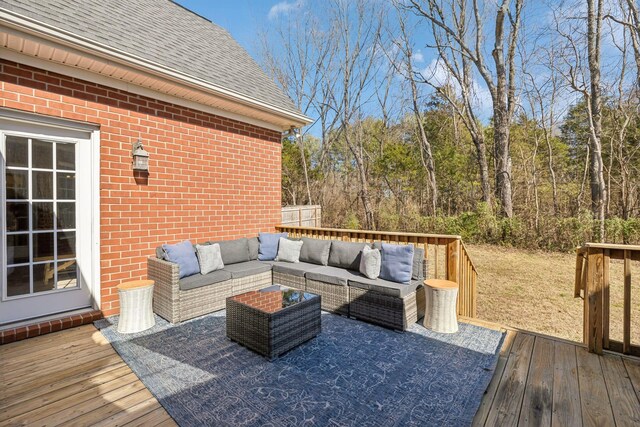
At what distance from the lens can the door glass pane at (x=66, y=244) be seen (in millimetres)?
3670

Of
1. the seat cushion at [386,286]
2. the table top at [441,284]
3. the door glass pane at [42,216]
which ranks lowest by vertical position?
the seat cushion at [386,286]

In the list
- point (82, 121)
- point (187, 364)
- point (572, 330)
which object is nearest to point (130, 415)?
point (187, 364)

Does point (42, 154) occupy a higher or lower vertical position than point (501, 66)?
lower

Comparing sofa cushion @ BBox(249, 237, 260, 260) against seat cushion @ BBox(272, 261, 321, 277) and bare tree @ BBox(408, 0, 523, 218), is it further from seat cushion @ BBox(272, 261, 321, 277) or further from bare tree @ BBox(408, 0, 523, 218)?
bare tree @ BBox(408, 0, 523, 218)

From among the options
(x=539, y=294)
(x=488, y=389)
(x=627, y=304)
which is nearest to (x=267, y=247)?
(x=488, y=389)

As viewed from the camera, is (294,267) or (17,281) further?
(294,267)

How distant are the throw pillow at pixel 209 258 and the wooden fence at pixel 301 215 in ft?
13.6

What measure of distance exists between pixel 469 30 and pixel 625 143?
6.37m

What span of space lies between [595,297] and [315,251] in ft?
10.9

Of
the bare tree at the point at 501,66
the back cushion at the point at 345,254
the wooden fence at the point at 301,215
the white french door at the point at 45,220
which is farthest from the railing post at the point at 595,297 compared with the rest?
the bare tree at the point at 501,66

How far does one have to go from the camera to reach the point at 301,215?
9391 mm

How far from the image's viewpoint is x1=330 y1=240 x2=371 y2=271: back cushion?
14.2ft

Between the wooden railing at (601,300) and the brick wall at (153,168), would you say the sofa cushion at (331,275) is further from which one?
the wooden railing at (601,300)

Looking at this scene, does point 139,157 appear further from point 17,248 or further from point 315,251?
point 315,251
